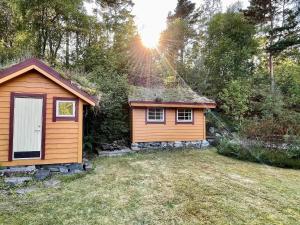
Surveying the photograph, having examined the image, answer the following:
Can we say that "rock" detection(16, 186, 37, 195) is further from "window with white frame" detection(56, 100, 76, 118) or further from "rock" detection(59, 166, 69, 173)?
"window with white frame" detection(56, 100, 76, 118)

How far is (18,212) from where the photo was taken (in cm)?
413

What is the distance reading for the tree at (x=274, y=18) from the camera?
56.6 feet

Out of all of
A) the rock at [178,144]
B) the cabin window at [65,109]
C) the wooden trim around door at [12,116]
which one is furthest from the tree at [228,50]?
the wooden trim around door at [12,116]

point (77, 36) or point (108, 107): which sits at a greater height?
point (77, 36)

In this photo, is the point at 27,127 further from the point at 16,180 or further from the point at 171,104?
the point at 171,104

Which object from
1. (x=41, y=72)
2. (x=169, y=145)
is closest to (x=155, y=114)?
(x=169, y=145)

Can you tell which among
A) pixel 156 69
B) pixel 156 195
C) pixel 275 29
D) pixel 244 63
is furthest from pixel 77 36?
→ pixel 156 195

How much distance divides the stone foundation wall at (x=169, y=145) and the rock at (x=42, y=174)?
16.0 feet

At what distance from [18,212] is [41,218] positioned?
1.89ft

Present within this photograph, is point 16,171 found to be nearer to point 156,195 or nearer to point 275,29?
point 156,195

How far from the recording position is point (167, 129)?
1168cm

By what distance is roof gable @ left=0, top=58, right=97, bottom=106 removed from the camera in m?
6.25

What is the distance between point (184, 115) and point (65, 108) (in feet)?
22.1

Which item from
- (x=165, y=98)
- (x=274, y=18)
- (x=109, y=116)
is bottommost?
(x=109, y=116)
